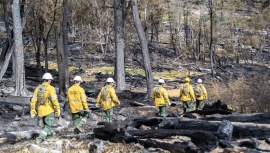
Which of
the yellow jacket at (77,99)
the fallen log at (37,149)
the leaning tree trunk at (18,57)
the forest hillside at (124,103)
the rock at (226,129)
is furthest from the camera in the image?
the leaning tree trunk at (18,57)

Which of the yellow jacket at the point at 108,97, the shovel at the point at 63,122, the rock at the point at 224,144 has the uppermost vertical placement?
the yellow jacket at the point at 108,97

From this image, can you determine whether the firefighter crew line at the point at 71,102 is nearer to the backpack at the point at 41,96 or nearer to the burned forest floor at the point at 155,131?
the backpack at the point at 41,96

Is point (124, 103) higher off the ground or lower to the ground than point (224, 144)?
lower

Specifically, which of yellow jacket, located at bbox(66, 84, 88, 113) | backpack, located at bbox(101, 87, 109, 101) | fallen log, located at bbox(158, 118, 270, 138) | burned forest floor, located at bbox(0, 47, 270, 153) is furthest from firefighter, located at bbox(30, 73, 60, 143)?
backpack, located at bbox(101, 87, 109, 101)

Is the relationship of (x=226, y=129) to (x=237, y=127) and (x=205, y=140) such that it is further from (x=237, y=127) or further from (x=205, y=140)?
(x=205, y=140)

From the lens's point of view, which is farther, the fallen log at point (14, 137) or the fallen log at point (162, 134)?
the fallen log at point (14, 137)

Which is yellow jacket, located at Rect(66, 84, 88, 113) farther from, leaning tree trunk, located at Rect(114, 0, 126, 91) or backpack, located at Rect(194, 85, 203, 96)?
leaning tree trunk, located at Rect(114, 0, 126, 91)

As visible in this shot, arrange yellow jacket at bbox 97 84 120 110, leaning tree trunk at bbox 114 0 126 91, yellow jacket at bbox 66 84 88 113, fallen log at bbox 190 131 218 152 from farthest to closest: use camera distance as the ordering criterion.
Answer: leaning tree trunk at bbox 114 0 126 91 < yellow jacket at bbox 97 84 120 110 < yellow jacket at bbox 66 84 88 113 < fallen log at bbox 190 131 218 152

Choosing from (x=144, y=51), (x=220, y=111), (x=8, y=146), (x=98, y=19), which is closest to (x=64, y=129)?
(x=8, y=146)

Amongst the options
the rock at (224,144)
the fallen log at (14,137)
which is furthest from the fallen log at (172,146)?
the fallen log at (14,137)

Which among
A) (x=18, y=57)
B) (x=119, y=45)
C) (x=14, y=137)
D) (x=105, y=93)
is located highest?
(x=119, y=45)

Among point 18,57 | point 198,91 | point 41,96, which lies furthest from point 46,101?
point 18,57

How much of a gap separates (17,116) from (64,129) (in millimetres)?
4040

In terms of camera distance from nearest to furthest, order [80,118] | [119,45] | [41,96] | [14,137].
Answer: [41,96] < [14,137] < [80,118] < [119,45]
